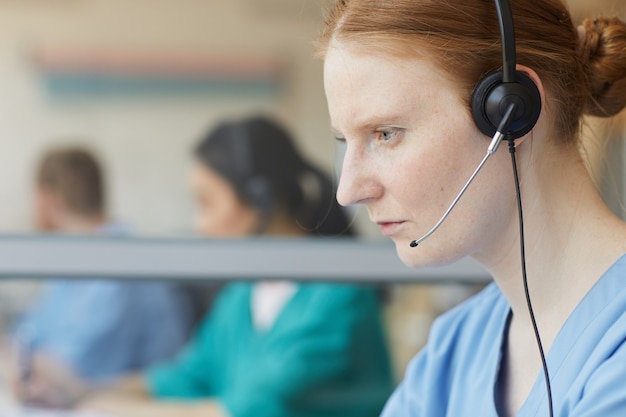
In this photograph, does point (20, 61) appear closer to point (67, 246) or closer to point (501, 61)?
point (67, 246)

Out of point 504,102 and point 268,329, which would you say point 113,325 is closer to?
point 268,329

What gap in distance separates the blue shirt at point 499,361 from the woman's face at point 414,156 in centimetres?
12

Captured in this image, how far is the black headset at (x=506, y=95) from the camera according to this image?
0.81m

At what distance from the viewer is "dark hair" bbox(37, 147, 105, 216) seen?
242cm

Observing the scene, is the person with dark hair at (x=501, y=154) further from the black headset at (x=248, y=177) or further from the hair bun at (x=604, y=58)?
the black headset at (x=248, y=177)

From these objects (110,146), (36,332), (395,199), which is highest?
(395,199)

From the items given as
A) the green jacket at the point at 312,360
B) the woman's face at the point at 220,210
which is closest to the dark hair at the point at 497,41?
the green jacket at the point at 312,360

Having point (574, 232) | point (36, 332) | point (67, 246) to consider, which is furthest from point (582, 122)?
point (36, 332)

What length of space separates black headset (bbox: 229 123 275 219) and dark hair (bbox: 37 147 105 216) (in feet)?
1.40

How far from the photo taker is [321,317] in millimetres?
1861

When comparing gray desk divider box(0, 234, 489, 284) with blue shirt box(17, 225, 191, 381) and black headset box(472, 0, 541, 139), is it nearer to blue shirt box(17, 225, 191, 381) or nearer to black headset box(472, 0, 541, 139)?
blue shirt box(17, 225, 191, 381)

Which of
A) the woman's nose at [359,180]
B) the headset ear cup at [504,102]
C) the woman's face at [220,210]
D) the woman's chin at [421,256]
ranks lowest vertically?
the woman's face at [220,210]

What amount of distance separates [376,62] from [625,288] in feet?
1.02

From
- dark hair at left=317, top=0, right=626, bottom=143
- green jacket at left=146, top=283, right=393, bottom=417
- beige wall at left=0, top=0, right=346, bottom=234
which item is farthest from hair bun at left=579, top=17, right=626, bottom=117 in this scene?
beige wall at left=0, top=0, right=346, bottom=234
